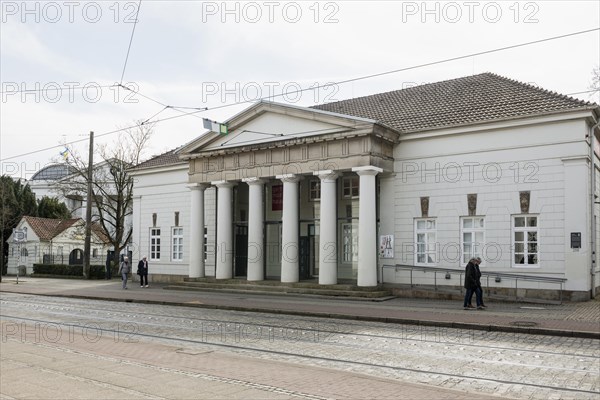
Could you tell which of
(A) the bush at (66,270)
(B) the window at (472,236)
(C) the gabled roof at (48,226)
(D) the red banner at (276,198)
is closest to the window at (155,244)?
(A) the bush at (66,270)

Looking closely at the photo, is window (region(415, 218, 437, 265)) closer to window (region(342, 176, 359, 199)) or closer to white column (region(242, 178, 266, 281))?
window (region(342, 176, 359, 199))

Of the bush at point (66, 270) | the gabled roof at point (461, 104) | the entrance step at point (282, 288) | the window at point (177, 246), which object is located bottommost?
the bush at point (66, 270)

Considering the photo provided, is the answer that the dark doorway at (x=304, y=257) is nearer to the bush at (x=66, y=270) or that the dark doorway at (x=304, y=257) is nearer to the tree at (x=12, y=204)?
the bush at (x=66, y=270)

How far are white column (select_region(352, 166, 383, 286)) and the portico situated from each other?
4cm

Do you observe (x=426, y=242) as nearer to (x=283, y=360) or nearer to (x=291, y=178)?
(x=291, y=178)

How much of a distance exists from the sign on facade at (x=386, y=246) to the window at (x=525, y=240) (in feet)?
17.0

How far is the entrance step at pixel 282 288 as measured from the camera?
23.7 m

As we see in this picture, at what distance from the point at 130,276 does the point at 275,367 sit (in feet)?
95.4

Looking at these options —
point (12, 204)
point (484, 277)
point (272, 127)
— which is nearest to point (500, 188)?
point (484, 277)

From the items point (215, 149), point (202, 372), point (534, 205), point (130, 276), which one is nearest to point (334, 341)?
point (202, 372)

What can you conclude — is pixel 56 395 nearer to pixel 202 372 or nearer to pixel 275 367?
pixel 202 372

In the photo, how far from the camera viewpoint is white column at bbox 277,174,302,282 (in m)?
26.3

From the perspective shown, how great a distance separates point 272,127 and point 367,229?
24.0 ft

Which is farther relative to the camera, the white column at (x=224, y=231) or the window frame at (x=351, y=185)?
the white column at (x=224, y=231)
